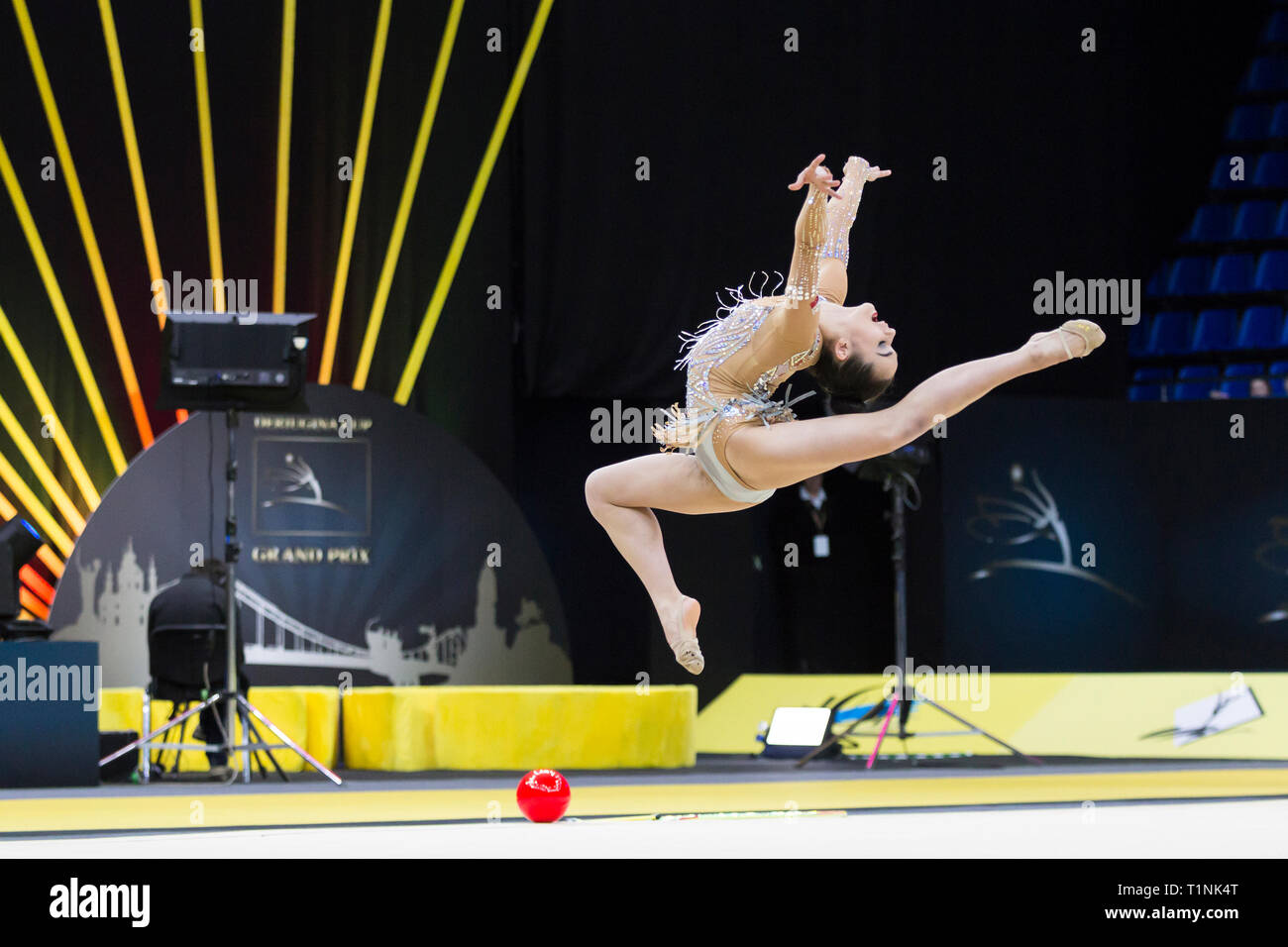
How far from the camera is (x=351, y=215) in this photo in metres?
8.59

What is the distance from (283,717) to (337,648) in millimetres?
578

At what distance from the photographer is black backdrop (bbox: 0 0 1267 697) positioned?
8375 mm

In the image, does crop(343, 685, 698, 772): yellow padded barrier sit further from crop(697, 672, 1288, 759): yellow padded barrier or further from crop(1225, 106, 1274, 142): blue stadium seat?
crop(1225, 106, 1274, 142): blue stadium seat

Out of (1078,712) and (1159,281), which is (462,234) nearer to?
(1078,712)

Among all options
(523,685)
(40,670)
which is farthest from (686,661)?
(523,685)

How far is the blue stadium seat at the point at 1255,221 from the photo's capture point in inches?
389

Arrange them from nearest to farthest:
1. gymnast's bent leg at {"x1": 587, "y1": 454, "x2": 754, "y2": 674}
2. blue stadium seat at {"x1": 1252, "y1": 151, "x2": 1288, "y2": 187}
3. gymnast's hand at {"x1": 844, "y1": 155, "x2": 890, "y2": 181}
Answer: gymnast's bent leg at {"x1": 587, "y1": 454, "x2": 754, "y2": 674}, gymnast's hand at {"x1": 844, "y1": 155, "x2": 890, "y2": 181}, blue stadium seat at {"x1": 1252, "y1": 151, "x2": 1288, "y2": 187}

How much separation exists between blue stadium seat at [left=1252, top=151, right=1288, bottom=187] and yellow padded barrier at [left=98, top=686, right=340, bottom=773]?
650cm

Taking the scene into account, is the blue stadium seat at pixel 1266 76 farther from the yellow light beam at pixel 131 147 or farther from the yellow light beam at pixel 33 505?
the yellow light beam at pixel 33 505

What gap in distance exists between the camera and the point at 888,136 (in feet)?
28.6

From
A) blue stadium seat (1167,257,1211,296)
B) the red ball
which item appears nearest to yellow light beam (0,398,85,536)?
the red ball

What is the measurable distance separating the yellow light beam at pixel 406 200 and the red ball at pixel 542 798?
13.8ft
